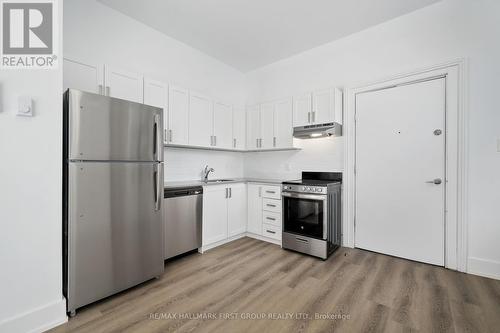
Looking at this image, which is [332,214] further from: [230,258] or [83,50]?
[83,50]

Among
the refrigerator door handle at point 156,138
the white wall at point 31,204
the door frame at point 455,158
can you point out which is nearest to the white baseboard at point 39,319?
the white wall at point 31,204

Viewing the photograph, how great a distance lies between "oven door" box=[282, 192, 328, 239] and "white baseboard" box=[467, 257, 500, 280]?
4.85 ft

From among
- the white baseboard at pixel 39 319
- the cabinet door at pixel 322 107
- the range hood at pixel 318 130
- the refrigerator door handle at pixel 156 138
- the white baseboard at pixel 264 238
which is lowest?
the white baseboard at pixel 264 238

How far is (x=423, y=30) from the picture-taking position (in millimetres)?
2592

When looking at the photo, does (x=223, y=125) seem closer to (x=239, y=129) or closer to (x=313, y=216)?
(x=239, y=129)

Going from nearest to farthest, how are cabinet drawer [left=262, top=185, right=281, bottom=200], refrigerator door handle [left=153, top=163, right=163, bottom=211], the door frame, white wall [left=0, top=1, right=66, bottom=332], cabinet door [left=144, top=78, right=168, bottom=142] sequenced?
1. white wall [left=0, top=1, right=66, bottom=332]
2. refrigerator door handle [left=153, top=163, right=163, bottom=211]
3. the door frame
4. cabinet door [left=144, top=78, right=168, bottom=142]
5. cabinet drawer [left=262, top=185, right=281, bottom=200]

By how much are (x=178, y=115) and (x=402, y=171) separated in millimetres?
3039

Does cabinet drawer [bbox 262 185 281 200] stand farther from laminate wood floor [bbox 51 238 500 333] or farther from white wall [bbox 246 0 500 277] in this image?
white wall [bbox 246 0 500 277]

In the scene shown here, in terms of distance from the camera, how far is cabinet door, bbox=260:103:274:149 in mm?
3732

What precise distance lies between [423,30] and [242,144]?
2.92 metres

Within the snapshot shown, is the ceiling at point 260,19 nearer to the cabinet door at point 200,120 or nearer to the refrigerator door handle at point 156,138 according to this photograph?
the cabinet door at point 200,120

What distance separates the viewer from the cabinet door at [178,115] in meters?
2.97

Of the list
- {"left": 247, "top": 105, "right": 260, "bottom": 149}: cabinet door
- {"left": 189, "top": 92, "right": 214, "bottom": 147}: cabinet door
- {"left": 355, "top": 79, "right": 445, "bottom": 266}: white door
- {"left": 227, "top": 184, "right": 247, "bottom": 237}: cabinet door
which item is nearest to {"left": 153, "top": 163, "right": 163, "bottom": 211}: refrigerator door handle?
{"left": 189, "top": 92, "right": 214, "bottom": 147}: cabinet door

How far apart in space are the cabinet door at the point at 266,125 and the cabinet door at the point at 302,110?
452 millimetres
